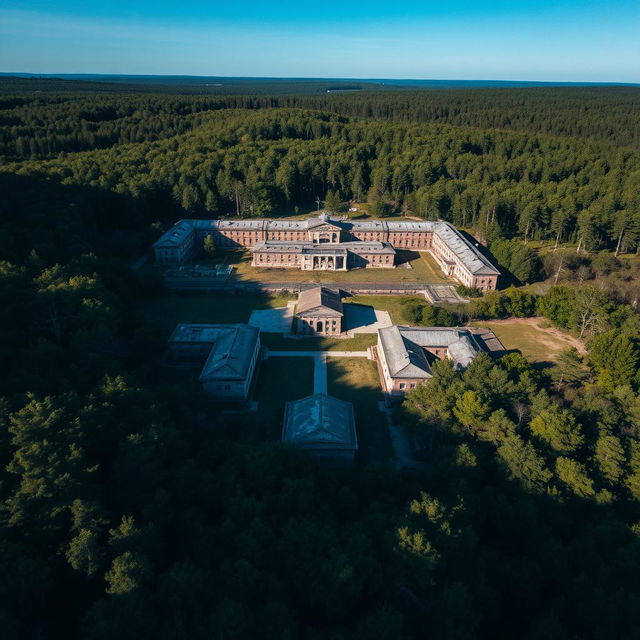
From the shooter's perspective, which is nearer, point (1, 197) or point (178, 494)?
point (178, 494)

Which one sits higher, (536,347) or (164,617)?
(164,617)

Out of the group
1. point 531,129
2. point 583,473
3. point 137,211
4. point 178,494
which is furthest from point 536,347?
point 531,129

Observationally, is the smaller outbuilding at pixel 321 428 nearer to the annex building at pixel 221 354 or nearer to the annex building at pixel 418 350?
the annex building at pixel 221 354

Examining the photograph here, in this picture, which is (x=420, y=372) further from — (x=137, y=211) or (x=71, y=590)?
(x=137, y=211)

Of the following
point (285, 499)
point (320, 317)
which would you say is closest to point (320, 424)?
point (285, 499)

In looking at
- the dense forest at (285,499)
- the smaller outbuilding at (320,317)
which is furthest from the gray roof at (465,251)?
the smaller outbuilding at (320,317)

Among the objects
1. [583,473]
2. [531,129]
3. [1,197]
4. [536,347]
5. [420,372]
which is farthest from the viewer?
[531,129]

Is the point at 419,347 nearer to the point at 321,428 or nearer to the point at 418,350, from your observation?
the point at 418,350
